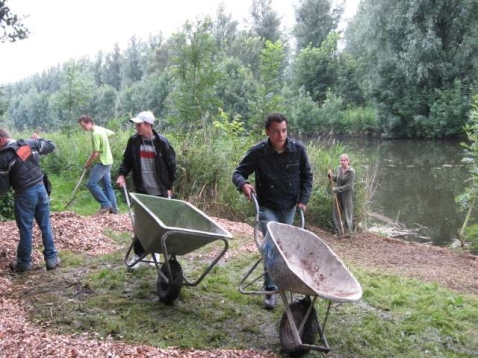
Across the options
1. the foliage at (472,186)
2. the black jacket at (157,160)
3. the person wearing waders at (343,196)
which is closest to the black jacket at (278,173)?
the black jacket at (157,160)

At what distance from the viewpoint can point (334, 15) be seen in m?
44.5

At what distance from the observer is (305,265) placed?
3.70m

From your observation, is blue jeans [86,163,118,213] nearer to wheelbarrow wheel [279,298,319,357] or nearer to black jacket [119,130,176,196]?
black jacket [119,130,176,196]

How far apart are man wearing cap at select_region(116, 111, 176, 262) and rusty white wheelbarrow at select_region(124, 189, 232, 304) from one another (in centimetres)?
43

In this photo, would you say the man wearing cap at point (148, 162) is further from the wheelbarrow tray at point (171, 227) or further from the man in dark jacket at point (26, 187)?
the man in dark jacket at point (26, 187)

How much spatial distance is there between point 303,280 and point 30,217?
301 centimetres

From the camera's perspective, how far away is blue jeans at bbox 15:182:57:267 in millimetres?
4695

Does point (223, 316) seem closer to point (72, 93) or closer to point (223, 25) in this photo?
point (72, 93)

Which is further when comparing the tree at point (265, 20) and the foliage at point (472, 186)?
the tree at point (265, 20)

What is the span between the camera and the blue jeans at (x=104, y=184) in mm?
8008

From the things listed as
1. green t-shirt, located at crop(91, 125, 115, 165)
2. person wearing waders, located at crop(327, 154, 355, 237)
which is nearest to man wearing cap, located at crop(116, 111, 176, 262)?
green t-shirt, located at crop(91, 125, 115, 165)

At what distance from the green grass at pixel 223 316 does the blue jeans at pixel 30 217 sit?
0.33 m

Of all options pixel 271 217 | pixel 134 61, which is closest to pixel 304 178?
pixel 271 217

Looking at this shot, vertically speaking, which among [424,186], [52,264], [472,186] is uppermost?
[52,264]
